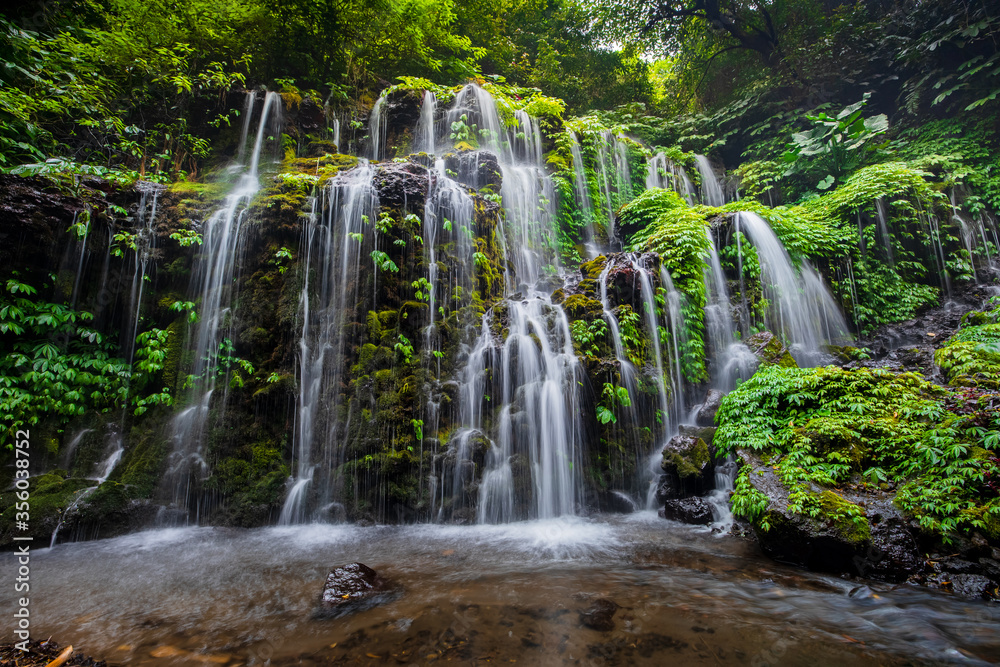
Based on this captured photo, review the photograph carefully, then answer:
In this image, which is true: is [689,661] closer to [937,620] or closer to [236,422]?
[937,620]

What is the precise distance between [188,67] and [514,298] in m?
10.6

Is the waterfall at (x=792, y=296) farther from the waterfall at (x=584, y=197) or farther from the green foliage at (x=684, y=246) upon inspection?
the waterfall at (x=584, y=197)

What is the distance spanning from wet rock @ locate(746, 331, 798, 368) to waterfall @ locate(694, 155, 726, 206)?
8.42 meters

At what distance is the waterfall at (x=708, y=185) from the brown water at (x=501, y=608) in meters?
13.6

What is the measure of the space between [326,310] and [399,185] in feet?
9.27

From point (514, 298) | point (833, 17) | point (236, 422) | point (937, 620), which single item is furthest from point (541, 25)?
point (937, 620)

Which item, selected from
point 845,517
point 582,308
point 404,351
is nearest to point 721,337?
point 582,308

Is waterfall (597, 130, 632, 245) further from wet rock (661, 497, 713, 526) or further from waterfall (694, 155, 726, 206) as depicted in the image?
wet rock (661, 497, 713, 526)

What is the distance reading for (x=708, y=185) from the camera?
15.4 m

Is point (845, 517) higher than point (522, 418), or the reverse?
point (522, 418)

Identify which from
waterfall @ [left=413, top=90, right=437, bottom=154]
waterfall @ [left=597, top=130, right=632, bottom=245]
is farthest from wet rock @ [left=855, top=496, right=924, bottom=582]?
waterfall @ [left=413, top=90, right=437, bottom=154]

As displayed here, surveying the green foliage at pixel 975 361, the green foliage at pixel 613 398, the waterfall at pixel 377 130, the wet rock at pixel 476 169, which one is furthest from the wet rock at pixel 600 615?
the waterfall at pixel 377 130

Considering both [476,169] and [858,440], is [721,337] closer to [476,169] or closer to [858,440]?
[858,440]

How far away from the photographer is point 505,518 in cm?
604
